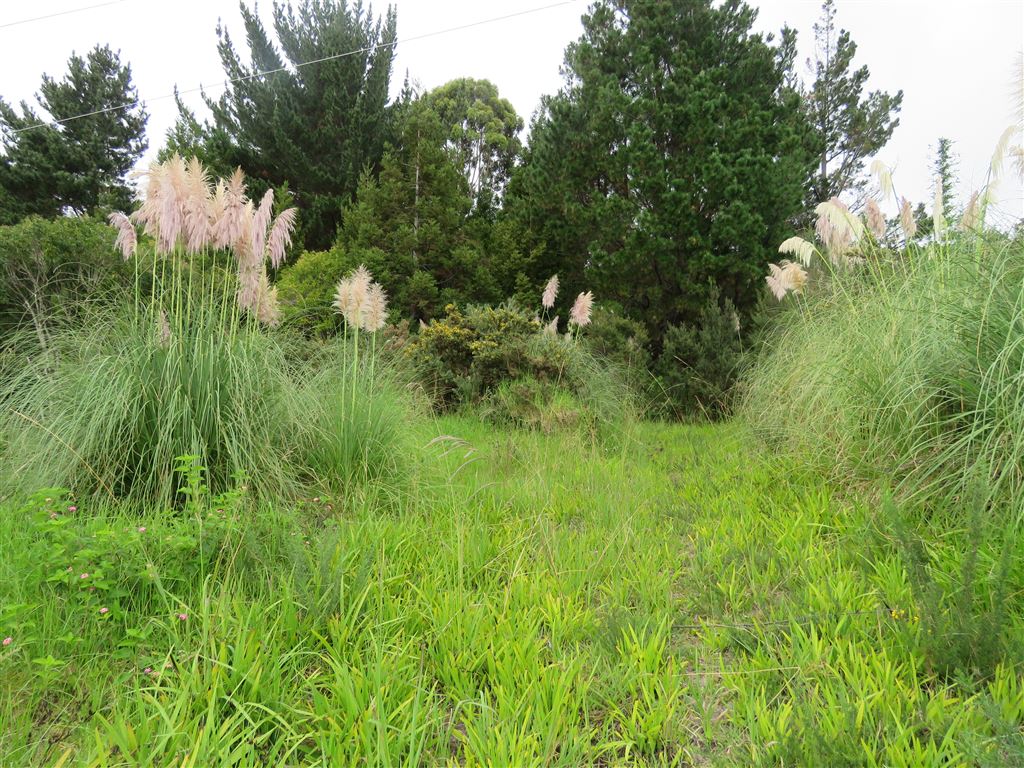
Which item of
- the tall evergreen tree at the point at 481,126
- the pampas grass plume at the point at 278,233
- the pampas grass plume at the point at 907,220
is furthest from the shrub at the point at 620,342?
the tall evergreen tree at the point at 481,126

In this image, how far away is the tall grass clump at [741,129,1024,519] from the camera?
220cm

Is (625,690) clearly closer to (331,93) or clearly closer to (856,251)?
(856,251)

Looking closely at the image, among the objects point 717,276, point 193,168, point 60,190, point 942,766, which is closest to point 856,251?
point 942,766

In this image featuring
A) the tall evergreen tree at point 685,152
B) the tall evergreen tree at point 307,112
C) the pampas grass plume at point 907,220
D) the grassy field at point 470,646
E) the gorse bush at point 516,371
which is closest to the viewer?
the grassy field at point 470,646

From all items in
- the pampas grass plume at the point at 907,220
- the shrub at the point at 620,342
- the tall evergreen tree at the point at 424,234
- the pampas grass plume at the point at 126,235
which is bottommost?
the shrub at the point at 620,342

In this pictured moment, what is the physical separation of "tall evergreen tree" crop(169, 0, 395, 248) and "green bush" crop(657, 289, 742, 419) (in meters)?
11.3

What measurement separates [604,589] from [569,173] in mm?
11257

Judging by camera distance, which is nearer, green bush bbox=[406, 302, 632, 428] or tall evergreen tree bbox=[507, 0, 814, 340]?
green bush bbox=[406, 302, 632, 428]

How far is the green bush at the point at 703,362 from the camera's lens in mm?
8430

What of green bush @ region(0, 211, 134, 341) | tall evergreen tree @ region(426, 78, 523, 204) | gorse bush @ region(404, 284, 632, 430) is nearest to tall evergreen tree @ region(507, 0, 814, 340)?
gorse bush @ region(404, 284, 632, 430)

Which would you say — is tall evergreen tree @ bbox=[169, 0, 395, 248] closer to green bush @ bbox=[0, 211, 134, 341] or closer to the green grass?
green bush @ bbox=[0, 211, 134, 341]

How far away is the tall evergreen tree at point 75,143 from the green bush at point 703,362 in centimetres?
1776

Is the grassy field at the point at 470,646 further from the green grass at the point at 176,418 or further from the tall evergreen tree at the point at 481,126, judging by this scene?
the tall evergreen tree at the point at 481,126

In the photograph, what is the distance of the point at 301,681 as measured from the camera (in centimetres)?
158
